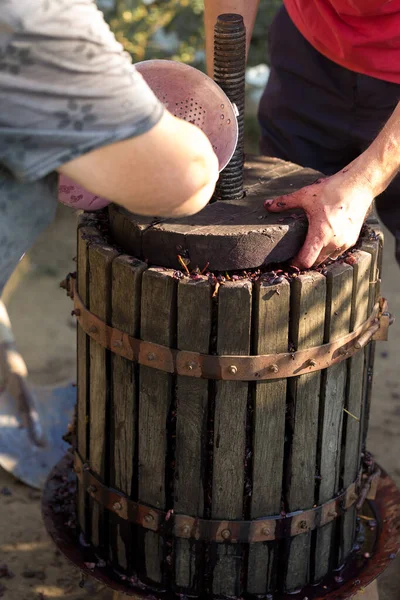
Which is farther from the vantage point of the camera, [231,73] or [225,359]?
[231,73]

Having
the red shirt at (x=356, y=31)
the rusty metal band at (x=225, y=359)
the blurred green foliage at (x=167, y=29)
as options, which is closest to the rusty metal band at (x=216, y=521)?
the rusty metal band at (x=225, y=359)

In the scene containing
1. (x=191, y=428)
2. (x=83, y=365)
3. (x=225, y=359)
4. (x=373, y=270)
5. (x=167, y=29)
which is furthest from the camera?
(x=167, y=29)

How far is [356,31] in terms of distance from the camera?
9.41 feet

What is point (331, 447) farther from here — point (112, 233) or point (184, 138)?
point (184, 138)

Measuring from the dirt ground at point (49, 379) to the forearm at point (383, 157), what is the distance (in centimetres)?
138

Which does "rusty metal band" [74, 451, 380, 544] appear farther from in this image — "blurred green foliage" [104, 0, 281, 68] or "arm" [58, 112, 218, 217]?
"blurred green foliage" [104, 0, 281, 68]

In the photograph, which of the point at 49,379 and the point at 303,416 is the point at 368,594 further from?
the point at 49,379

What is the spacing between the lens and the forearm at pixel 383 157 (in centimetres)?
238

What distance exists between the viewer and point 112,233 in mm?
2473

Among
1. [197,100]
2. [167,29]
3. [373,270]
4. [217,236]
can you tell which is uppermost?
[197,100]

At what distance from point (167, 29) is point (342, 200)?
4.22m

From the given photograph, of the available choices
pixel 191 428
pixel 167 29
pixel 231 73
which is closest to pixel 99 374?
pixel 191 428

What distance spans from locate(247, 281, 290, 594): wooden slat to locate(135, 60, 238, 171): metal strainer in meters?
0.36

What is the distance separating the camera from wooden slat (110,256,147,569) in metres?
2.28
